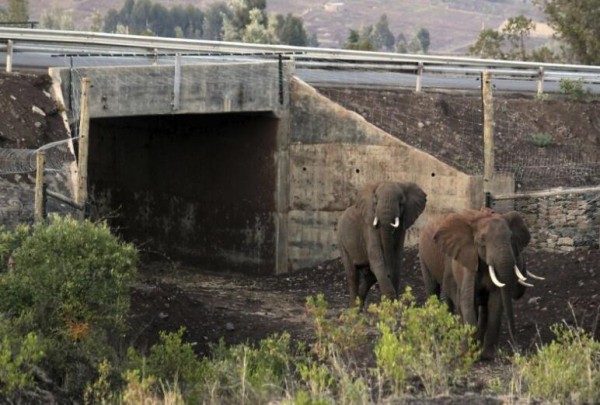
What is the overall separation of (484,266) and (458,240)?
49cm

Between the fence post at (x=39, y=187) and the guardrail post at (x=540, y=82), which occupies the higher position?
the guardrail post at (x=540, y=82)

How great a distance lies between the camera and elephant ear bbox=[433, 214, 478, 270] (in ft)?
60.8

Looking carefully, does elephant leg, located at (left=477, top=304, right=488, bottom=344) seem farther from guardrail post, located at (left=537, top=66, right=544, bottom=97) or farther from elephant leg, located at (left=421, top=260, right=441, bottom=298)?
guardrail post, located at (left=537, top=66, right=544, bottom=97)

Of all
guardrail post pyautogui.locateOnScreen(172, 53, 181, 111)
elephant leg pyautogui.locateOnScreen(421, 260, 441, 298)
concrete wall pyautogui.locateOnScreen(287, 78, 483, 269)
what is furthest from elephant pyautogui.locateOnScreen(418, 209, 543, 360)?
guardrail post pyautogui.locateOnScreen(172, 53, 181, 111)

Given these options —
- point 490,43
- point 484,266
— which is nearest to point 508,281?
point 484,266

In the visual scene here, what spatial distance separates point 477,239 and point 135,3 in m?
147

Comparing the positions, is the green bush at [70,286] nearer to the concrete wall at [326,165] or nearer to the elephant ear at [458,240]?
the elephant ear at [458,240]

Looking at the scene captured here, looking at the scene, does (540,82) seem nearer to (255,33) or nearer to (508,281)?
(508,281)

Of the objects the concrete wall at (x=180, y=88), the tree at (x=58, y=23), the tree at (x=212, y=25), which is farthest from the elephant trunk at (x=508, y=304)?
the tree at (x=212, y=25)

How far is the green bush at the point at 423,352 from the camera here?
1414cm

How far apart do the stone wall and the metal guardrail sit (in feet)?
19.9

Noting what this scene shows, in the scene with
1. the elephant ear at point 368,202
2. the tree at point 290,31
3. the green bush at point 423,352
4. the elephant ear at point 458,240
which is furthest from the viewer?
the tree at point 290,31

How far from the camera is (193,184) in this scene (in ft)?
102

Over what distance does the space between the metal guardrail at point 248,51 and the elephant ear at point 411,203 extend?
7.78m
